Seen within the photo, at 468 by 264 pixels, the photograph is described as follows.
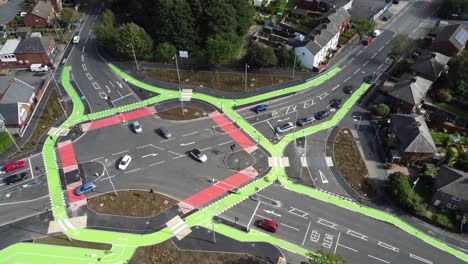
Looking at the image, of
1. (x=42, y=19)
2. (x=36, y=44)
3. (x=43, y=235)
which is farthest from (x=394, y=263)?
(x=42, y=19)

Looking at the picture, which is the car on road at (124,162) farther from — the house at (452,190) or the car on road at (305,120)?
the house at (452,190)

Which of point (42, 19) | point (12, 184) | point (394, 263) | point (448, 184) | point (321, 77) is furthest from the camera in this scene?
point (42, 19)

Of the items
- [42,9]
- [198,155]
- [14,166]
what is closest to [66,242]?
[14,166]

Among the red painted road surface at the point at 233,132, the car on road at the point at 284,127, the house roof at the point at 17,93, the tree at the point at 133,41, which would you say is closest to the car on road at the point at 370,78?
the car on road at the point at 284,127

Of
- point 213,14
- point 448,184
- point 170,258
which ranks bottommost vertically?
point 170,258

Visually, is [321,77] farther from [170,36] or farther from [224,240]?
[224,240]

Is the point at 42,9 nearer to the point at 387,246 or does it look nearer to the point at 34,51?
the point at 34,51
